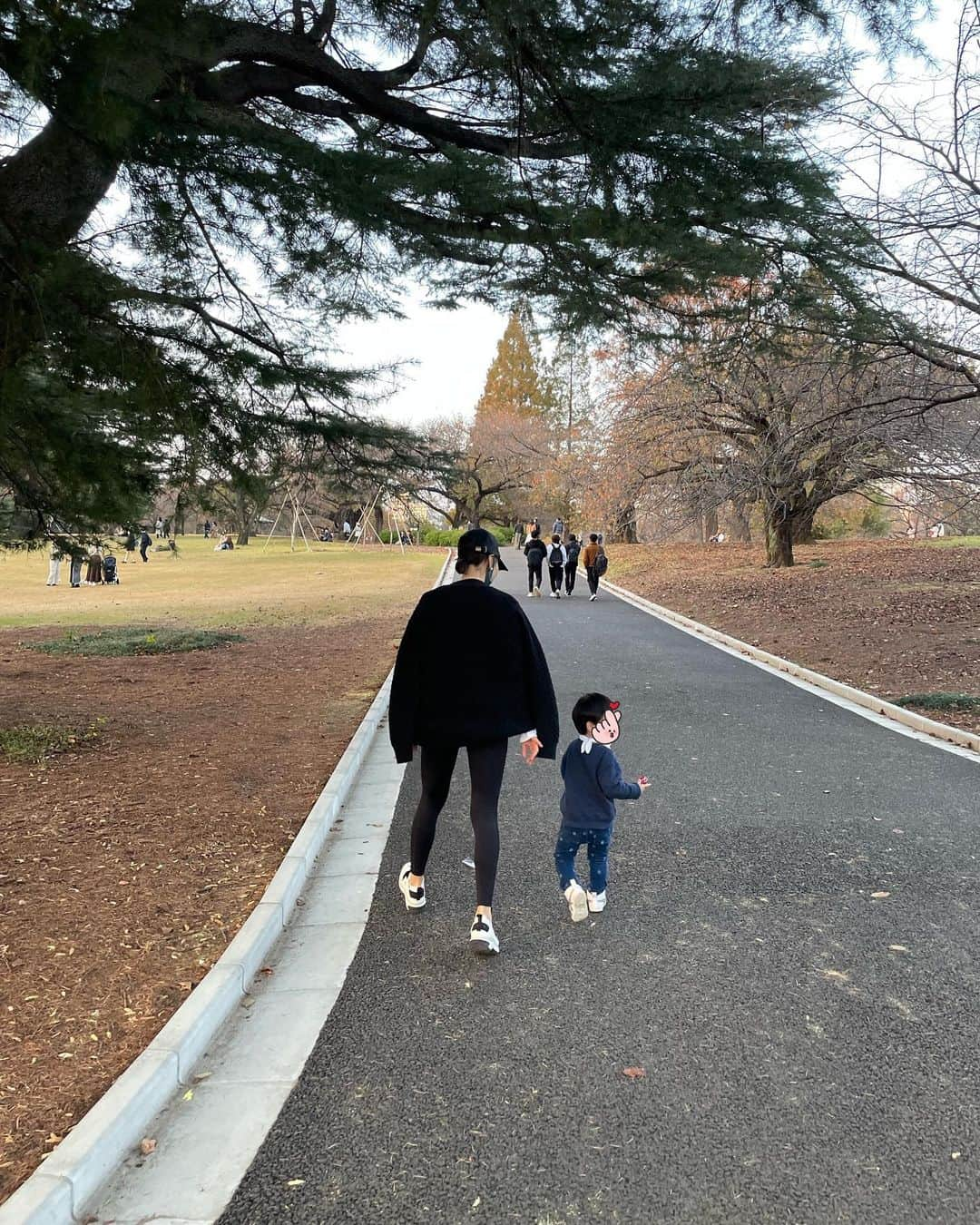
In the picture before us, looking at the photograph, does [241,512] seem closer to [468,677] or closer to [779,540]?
[468,677]

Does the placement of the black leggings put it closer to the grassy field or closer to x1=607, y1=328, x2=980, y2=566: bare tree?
x1=607, y1=328, x2=980, y2=566: bare tree

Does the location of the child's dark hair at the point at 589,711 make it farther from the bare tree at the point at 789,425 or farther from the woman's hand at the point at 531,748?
the bare tree at the point at 789,425

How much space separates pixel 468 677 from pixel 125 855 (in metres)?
2.44

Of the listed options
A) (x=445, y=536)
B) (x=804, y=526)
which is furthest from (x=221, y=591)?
(x=445, y=536)

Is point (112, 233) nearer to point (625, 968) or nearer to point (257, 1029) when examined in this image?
point (257, 1029)

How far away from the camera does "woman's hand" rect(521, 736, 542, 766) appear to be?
12.6ft

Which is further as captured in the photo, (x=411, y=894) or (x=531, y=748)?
(x=411, y=894)

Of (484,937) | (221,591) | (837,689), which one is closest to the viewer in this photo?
(484,937)

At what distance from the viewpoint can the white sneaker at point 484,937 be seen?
3.79 metres

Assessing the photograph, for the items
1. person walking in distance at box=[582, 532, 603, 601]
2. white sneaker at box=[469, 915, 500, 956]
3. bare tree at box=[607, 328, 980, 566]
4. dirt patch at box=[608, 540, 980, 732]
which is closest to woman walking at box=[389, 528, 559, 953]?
white sneaker at box=[469, 915, 500, 956]

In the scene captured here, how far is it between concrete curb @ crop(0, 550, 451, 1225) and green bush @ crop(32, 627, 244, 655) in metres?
10.7

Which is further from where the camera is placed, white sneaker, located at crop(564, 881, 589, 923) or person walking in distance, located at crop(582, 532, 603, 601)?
person walking in distance, located at crop(582, 532, 603, 601)

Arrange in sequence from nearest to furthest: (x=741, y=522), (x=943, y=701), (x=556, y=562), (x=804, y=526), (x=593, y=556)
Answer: (x=943, y=701), (x=593, y=556), (x=556, y=562), (x=804, y=526), (x=741, y=522)

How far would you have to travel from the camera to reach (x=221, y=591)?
28.8m
